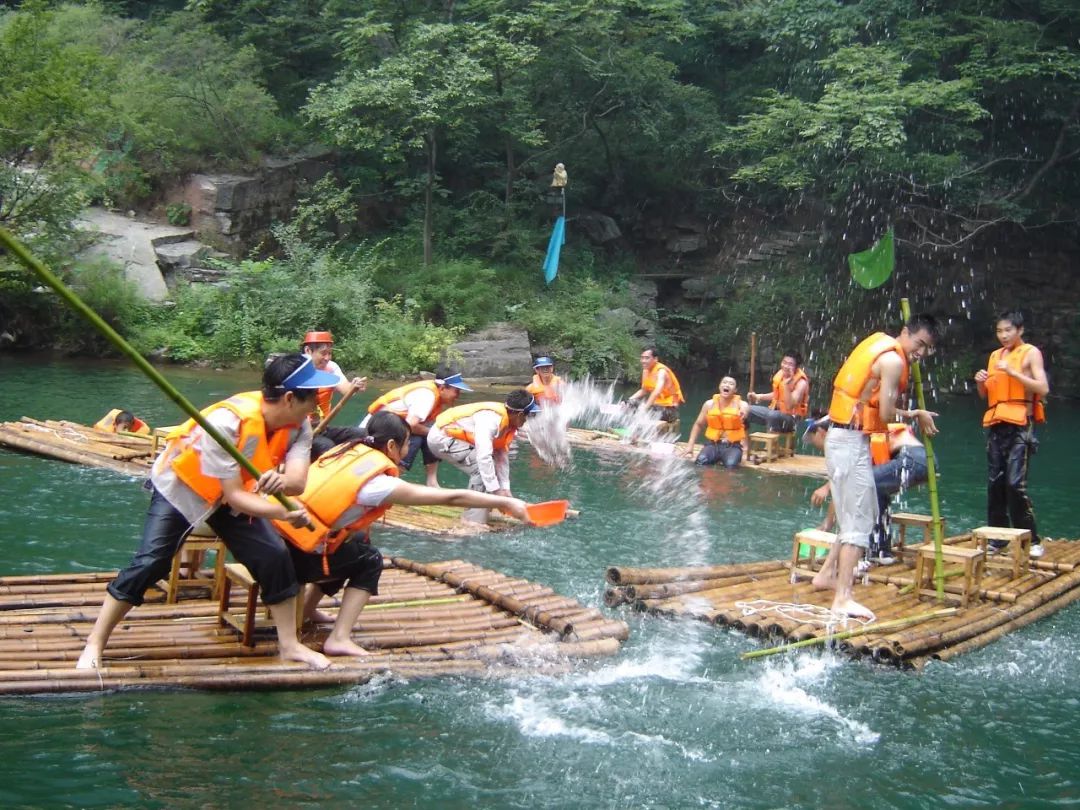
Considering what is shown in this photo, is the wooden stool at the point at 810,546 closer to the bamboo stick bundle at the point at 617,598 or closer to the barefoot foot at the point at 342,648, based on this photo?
the bamboo stick bundle at the point at 617,598

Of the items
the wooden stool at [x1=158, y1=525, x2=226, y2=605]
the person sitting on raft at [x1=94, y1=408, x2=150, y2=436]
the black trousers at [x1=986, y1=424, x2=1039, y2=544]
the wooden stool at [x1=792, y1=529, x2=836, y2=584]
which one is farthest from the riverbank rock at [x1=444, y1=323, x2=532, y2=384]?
the wooden stool at [x1=158, y1=525, x2=226, y2=605]

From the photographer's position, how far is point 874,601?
789 centimetres

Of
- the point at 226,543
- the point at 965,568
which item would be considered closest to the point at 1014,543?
the point at 965,568

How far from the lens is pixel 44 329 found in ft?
82.5

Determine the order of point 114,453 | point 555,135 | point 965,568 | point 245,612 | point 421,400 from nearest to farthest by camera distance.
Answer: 1. point 245,612
2. point 965,568
3. point 421,400
4. point 114,453
5. point 555,135

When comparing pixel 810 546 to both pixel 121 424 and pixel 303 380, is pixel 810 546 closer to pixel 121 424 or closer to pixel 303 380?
pixel 303 380

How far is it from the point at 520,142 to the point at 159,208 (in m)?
9.86

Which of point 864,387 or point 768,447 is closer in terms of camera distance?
point 864,387

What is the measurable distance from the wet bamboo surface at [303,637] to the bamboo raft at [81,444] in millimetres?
5461

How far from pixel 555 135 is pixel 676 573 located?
24079 mm

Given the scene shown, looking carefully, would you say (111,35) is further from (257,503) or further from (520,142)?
(257,503)

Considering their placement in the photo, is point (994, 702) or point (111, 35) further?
point (111, 35)

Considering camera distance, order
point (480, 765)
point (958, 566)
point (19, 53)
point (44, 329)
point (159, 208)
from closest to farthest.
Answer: point (480, 765)
point (958, 566)
point (19, 53)
point (44, 329)
point (159, 208)

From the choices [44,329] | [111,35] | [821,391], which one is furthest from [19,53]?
[821,391]
